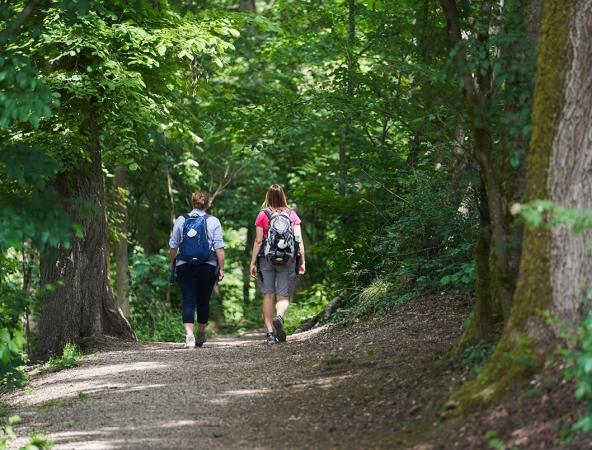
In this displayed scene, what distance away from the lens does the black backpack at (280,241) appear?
1095 cm

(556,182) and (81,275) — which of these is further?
(81,275)

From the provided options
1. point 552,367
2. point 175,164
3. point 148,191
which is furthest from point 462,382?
point 148,191

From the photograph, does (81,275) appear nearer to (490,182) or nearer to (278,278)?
(278,278)

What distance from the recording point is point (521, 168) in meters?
6.59

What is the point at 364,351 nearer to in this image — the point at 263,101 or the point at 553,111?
the point at 553,111

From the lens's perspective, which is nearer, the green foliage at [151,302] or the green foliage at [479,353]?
the green foliage at [479,353]

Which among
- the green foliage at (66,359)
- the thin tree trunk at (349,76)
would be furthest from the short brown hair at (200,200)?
the thin tree trunk at (349,76)

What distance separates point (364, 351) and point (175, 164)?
12.1 meters

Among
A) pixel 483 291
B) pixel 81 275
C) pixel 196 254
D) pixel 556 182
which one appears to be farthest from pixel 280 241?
pixel 556 182

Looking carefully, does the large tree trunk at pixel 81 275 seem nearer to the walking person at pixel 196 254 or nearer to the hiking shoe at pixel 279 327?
the walking person at pixel 196 254

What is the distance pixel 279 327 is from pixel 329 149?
10.5 m

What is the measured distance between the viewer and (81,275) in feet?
37.8

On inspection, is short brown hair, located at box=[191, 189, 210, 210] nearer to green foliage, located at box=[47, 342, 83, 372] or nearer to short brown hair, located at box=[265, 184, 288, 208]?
short brown hair, located at box=[265, 184, 288, 208]

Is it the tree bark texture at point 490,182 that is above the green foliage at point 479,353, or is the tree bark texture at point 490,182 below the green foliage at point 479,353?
above
